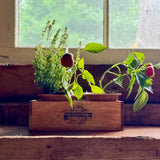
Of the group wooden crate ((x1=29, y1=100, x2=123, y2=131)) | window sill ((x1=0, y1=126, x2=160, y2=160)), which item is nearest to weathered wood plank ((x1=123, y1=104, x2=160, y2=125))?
wooden crate ((x1=29, y1=100, x2=123, y2=131))

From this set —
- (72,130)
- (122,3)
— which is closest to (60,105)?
(72,130)

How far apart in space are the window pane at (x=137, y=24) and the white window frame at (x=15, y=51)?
0.06 meters

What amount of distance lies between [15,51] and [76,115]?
42cm

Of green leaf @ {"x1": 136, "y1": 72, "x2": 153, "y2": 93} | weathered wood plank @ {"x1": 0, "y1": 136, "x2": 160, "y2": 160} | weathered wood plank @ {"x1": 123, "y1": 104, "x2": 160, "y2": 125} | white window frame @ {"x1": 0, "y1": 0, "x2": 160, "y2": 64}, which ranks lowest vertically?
weathered wood plank @ {"x1": 0, "y1": 136, "x2": 160, "y2": 160}

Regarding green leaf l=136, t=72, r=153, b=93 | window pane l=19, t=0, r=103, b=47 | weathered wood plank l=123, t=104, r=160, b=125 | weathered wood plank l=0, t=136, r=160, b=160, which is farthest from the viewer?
window pane l=19, t=0, r=103, b=47

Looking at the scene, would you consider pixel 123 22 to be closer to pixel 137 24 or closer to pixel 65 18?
pixel 137 24

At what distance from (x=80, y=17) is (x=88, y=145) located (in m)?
0.60

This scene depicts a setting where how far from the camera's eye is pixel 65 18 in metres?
1.08

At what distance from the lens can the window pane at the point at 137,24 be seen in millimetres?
1104

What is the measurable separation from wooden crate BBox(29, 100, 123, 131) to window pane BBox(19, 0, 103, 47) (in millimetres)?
362

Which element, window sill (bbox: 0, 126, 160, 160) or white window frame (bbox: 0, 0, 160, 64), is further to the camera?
→ white window frame (bbox: 0, 0, 160, 64)

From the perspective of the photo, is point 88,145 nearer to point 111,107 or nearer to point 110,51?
point 111,107

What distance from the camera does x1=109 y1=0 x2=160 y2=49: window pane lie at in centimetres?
110

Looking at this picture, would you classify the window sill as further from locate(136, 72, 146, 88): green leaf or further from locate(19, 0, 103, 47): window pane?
locate(19, 0, 103, 47): window pane
